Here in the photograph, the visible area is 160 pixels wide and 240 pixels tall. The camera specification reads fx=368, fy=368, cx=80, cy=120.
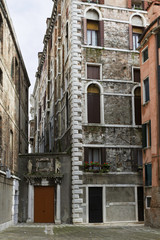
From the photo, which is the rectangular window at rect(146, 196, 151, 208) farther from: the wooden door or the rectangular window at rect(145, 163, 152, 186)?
the wooden door

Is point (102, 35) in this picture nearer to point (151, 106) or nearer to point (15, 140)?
point (151, 106)

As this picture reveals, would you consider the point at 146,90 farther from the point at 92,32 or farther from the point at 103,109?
the point at 92,32

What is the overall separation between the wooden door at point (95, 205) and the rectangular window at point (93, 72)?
24.5 ft

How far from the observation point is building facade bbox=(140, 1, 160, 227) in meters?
20.0

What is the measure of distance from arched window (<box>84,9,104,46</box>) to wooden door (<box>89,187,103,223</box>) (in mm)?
9964

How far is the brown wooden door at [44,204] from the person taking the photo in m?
23.4

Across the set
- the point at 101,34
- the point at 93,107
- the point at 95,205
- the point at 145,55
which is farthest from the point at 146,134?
the point at 101,34

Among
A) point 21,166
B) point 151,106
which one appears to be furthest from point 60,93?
point 151,106

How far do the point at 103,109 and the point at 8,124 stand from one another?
259 inches

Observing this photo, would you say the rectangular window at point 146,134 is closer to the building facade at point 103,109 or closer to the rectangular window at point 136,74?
the building facade at point 103,109

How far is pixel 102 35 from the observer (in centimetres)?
2552

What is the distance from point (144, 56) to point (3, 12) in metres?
8.82

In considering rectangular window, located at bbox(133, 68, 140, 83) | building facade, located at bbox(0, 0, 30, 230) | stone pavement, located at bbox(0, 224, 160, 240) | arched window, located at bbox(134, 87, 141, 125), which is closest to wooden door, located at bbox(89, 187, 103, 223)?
stone pavement, located at bbox(0, 224, 160, 240)

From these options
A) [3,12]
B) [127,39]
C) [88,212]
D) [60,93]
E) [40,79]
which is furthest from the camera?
[40,79]
